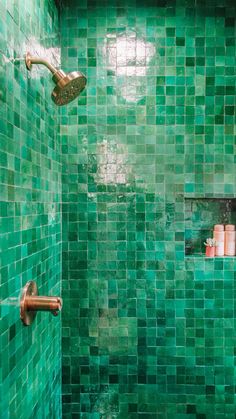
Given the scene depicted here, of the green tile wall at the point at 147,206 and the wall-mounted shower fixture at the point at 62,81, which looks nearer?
the wall-mounted shower fixture at the point at 62,81

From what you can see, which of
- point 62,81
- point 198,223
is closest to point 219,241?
point 198,223

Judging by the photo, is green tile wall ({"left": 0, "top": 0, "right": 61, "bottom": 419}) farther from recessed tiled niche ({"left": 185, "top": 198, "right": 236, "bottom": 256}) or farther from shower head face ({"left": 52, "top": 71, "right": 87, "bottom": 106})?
recessed tiled niche ({"left": 185, "top": 198, "right": 236, "bottom": 256})

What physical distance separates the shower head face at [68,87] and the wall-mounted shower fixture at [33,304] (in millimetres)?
742

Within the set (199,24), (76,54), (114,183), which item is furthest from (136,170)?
(199,24)

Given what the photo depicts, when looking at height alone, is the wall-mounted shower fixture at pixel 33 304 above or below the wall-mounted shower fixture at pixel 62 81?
below

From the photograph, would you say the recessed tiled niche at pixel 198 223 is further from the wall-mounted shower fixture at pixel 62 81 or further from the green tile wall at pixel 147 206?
the wall-mounted shower fixture at pixel 62 81

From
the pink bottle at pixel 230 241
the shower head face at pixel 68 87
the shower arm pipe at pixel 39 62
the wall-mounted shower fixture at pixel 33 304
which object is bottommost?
the wall-mounted shower fixture at pixel 33 304

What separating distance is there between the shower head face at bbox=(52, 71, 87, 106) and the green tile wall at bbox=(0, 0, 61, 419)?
12cm

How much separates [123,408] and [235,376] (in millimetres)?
658

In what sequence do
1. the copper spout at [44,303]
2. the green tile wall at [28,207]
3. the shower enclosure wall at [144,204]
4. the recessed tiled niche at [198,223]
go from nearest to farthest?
the green tile wall at [28,207], the copper spout at [44,303], the shower enclosure wall at [144,204], the recessed tiled niche at [198,223]

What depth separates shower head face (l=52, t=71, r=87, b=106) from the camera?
4.66 feet

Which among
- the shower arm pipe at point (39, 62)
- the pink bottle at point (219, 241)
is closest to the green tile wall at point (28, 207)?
the shower arm pipe at point (39, 62)

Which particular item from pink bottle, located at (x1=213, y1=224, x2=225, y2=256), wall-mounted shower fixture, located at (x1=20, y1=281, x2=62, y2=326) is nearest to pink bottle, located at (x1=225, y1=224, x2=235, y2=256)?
pink bottle, located at (x1=213, y1=224, x2=225, y2=256)

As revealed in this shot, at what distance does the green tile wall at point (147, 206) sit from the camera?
212 centimetres
